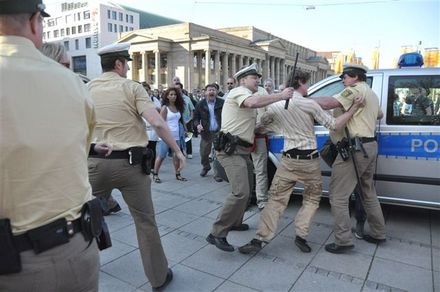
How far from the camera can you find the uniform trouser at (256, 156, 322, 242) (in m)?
3.89

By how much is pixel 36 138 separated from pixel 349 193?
3.44 metres

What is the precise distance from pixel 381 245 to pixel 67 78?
3903mm

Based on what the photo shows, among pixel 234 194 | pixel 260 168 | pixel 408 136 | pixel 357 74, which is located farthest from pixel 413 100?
pixel 234 194

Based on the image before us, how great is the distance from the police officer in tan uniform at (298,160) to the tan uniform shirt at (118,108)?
63.6 inches

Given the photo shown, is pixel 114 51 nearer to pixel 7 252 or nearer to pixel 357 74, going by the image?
pixel 7 252

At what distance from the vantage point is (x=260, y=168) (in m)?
5.54

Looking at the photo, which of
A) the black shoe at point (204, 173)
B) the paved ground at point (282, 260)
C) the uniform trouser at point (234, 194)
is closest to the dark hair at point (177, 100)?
the black shoe at point (204, 173)

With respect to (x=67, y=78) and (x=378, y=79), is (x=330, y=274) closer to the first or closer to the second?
(x=378, y=79)

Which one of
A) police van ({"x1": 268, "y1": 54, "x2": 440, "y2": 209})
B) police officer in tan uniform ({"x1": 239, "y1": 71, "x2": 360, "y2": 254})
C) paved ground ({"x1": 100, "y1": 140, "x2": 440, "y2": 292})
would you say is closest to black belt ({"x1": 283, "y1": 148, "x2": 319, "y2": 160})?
police officer in tan uniform ({"x1": 239, "y1": 71, "x2": 360, "y2": 254})

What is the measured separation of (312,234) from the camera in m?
4.52

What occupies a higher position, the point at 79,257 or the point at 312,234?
the point at 79,257

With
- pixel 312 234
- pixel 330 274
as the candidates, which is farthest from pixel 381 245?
pixel 330 274

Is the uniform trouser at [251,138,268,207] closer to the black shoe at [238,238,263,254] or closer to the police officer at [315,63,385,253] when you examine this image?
the police officer at [315,63,385,253]

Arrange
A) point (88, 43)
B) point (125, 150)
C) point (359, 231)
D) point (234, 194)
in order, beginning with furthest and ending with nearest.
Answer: point (88, 43)
point (359, 231)
point (234, 194)
point (125, 150)
